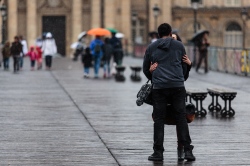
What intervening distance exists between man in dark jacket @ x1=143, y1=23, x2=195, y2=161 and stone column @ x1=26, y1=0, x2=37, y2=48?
227 feet

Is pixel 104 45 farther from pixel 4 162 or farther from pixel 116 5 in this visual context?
pixel 116 5

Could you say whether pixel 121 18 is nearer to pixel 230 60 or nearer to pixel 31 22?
pixel 31 22

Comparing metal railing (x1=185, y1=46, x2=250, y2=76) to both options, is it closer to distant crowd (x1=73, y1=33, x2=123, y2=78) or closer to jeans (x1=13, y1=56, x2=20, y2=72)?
distant crowd (x1=73, y1=33, x2=123, y2=78)

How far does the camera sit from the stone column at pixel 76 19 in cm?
8369

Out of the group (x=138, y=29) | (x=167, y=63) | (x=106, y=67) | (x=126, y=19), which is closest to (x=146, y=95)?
(x=167, y=63)

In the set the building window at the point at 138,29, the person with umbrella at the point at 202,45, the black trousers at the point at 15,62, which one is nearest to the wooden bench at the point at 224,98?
the person with umbrella at the point at 202,45

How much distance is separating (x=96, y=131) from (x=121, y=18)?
68.1 meters

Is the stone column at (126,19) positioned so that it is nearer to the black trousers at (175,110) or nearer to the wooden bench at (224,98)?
the wooden bench at (224,98)

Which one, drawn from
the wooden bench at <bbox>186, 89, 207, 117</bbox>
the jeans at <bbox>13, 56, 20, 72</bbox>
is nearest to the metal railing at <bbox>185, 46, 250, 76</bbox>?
the jeans at <bbox>13, 56, 20, 72</bbox>

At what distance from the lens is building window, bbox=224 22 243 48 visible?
290 feet

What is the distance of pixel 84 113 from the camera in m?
22.8

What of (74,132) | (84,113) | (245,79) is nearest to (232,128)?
(74,132)

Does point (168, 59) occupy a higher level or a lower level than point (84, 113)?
higher

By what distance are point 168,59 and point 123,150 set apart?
84.7 inches
